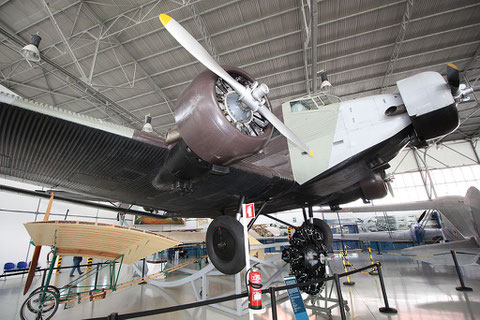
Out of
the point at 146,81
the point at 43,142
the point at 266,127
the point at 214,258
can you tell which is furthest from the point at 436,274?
the point at 146,81

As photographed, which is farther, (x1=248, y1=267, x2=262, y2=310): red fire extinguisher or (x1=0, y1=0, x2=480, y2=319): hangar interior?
(x1=0, y1=0, x2=480, y2=319): hangar interior

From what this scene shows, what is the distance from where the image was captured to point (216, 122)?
7.41 feet

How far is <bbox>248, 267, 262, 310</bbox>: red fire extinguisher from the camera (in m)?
2.46

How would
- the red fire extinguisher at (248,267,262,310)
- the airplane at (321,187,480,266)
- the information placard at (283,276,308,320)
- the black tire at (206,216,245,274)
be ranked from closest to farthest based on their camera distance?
the red fire extinguisher at (248,267,262,310)
the information placard at (283,276,308,320)
the black tire at (206,216,245,274)
the airplane at (321,187,480,266)

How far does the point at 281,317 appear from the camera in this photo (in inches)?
164

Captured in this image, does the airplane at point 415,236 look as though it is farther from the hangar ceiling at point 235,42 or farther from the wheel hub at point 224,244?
the wheel hub at point 224,244

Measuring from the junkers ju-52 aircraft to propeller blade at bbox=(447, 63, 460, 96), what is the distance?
0.01m

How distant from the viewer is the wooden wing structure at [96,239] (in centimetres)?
382

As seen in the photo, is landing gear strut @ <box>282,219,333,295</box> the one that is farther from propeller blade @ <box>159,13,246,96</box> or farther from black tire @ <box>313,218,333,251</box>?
propeller blade @ <box>159,13,246,96</box>

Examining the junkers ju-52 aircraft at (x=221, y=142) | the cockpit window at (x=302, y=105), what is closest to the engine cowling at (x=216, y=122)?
the junkers ju-52 aircraft at (x=221, y=142)

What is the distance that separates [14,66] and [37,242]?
11956mm

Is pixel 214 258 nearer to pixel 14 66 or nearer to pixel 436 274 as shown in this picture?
pixel 436 274

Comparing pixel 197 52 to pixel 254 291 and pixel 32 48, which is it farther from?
pixel 32 48

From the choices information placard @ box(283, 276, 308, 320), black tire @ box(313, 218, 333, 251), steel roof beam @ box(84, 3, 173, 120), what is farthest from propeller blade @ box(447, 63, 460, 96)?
steel roof beam @ box(84, 3, 173, 120)
